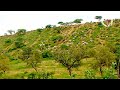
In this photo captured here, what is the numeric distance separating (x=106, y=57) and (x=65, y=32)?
68.3 feet

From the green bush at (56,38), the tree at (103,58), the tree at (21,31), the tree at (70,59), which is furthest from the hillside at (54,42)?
the tree at (103,58)

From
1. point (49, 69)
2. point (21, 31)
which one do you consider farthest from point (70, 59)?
point (21, 31)

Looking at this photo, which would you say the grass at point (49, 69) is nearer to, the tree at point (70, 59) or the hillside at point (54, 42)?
the hillside at point (54, 42)

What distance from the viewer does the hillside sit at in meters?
29.3

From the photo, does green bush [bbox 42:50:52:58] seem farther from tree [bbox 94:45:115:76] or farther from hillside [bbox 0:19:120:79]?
tree [bbox 94:45:115:76]

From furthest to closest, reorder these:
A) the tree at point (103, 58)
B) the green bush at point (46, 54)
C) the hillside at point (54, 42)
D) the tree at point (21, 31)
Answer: the tree at point (21, 31), the green bush at point (46, 54), the hillside at point (54, 42), the tree at point (103, 58)

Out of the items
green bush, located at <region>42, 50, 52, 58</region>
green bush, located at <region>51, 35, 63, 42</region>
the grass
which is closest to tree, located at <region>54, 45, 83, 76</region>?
the grass

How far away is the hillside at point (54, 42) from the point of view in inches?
1153

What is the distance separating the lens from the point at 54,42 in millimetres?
40656

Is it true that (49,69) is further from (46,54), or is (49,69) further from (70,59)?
(46,54)
